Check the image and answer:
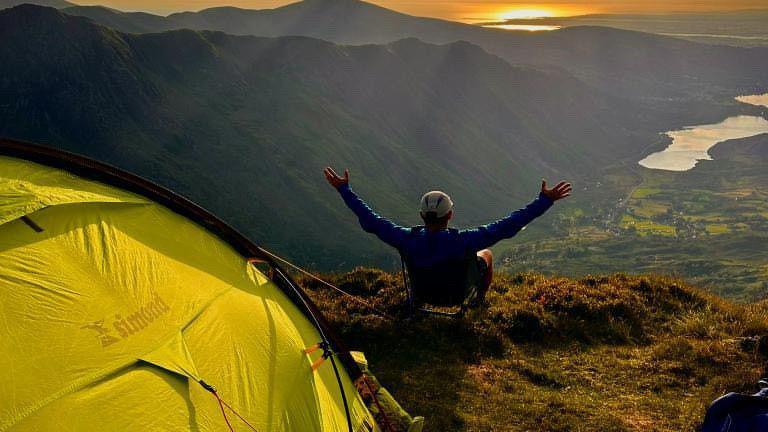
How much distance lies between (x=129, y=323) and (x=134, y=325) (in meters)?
0.06

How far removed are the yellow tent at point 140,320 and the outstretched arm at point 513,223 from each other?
A: 327cm

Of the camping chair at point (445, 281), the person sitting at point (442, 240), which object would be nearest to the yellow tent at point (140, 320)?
the person sitting at point (442, 240)

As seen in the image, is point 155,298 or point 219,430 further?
point 155,298

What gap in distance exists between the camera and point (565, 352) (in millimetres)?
11438

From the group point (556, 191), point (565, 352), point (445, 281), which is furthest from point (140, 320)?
point (565, 352)

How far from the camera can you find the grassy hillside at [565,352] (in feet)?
30.0

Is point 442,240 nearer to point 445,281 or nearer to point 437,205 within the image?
point 437,205

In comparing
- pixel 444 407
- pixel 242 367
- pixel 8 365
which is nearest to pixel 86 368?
pixel 8 365

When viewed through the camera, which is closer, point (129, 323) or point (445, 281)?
point (129, 323)

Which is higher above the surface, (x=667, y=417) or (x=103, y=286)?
(x=103, y=286)

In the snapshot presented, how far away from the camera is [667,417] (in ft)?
29.3

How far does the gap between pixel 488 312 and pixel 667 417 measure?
4.27m

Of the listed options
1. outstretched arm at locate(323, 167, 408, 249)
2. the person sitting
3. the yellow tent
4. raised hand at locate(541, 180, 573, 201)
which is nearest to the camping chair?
the person sitting

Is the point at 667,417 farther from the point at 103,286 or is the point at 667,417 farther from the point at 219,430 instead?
the point at 103,286
